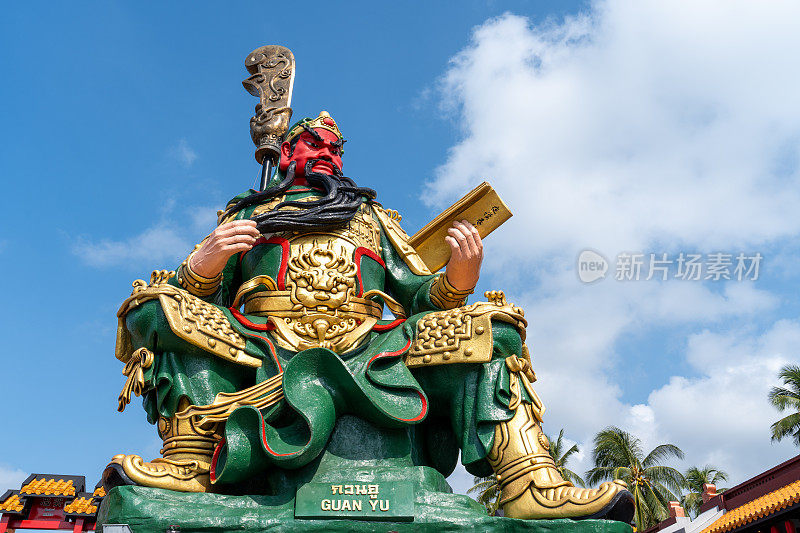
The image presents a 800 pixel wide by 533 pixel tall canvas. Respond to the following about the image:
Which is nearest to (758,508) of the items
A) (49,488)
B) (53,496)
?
(53,496)

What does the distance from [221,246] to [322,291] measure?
0.72 metres

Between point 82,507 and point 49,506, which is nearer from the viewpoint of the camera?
point 82,507

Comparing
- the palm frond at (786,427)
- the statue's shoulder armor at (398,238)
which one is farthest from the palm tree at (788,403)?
the statue's shoulder armor at (398,238)

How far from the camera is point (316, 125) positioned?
5660mm

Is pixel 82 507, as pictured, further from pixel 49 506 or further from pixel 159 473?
pixel 159 473

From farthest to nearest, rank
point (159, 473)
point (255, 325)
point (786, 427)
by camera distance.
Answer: point (786, 427), point (255, 325), point (159, 473)

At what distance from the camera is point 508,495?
3.65 meters

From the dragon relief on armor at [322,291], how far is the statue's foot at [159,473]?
103cm

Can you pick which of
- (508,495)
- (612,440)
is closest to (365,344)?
(508,495)

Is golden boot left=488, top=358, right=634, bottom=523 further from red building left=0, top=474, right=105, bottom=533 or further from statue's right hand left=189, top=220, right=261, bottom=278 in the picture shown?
red building left=0, top=474, right=105, bottom=533

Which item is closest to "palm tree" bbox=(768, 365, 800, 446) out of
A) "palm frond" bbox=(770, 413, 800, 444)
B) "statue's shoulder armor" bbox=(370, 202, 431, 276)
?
"palm frond" bbox=(770, 413, 800, 444)

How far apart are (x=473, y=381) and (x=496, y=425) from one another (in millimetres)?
296

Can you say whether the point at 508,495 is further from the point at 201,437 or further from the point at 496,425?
the point at 201,437

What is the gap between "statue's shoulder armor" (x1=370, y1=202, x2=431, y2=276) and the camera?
16.7 feet
